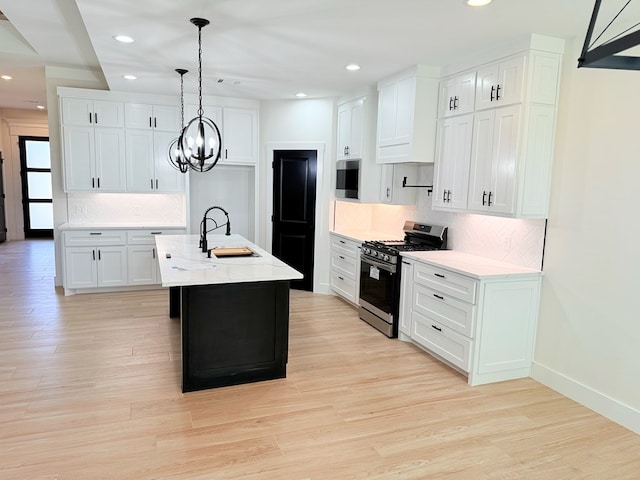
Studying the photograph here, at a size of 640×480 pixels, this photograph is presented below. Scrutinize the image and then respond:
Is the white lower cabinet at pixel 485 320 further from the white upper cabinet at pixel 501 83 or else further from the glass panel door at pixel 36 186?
the glass panel door at pixel 36 186

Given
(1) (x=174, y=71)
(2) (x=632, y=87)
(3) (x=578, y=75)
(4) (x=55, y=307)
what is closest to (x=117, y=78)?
(1) (x=174, y=71)

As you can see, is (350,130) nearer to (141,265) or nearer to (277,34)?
(277,34)

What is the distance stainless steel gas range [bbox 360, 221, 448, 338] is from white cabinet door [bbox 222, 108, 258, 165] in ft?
7.97

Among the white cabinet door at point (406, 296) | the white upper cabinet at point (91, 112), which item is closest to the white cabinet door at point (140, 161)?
the white upper cabinet at point (91, 112)

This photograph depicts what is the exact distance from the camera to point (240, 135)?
631 cm

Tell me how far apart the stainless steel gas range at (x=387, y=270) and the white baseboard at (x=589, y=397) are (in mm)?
1407

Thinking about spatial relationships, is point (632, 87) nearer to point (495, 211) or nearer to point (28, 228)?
point (495, 211)

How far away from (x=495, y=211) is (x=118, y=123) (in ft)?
16.3

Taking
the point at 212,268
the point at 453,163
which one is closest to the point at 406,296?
the point at 453,163

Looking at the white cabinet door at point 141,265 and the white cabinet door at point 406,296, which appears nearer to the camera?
the white cabinet door at point 406,296

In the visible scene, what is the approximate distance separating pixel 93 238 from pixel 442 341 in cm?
462

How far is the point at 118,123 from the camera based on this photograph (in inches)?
233

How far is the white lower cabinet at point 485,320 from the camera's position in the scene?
135 inches

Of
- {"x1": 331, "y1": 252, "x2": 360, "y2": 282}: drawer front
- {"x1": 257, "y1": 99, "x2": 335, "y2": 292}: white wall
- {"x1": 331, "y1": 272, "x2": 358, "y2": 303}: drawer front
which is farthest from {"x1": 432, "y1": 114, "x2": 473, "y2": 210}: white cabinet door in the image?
{"x1": 257, "y1": 99, "x2": 335, "y2": 292}: white wall
